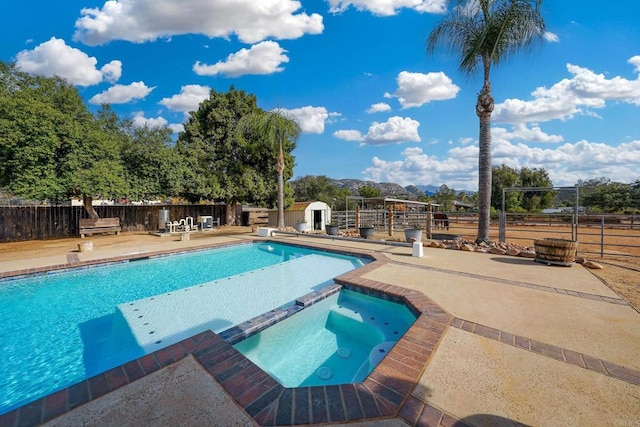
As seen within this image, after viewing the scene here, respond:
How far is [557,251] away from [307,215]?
42.9ft

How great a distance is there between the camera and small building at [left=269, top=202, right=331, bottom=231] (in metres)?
17.3

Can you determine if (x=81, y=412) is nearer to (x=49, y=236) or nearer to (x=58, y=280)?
(x=58, y=280)

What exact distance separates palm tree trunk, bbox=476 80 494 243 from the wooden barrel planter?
2040 millimetres

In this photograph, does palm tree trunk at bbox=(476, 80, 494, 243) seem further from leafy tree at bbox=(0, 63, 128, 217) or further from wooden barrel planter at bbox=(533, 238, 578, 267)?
leafy tree at bbox=(0, 63, 128, 217)

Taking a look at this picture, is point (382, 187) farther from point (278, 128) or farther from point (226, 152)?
point (278, 128)

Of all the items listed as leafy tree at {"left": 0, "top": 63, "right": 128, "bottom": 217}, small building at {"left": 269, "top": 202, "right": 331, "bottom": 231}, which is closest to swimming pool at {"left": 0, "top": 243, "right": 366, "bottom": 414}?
leafy tree at {"left": 0, "top": 63, "right": 128, "bottom": 217}

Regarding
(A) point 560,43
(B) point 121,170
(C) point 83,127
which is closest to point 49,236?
(B) point 121,170

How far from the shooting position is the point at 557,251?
18.7 feet

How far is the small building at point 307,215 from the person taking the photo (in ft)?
56.7

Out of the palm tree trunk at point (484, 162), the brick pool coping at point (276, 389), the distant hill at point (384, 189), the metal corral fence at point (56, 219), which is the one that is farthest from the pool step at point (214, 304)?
the distant hill at point (384, 189)

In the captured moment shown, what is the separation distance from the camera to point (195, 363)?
7.67 ft

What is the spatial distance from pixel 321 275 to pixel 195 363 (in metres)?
3.84

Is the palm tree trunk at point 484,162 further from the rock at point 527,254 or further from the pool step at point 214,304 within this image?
the pool step at point 214,304

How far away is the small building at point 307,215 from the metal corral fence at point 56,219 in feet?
23.9
